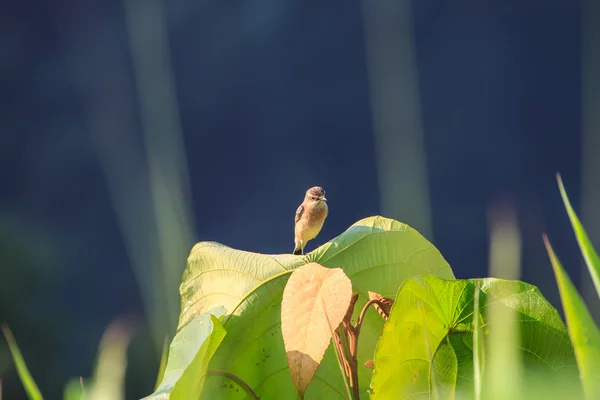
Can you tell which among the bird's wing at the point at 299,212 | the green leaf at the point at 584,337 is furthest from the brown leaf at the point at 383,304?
the bird's wing at the point at 299,212

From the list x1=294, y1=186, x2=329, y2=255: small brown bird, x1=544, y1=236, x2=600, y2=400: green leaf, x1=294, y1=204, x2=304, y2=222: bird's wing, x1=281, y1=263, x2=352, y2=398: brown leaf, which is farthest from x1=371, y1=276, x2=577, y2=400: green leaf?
x1=294, y1=204, x2=304, y2=222: bird's wing

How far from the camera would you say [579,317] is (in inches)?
7.8

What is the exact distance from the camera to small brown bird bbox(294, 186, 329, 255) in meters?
2.00

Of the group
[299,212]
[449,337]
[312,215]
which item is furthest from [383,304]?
[299,212]

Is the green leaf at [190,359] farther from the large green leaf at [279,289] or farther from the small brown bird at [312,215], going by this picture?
the small brown bird at [312,215]

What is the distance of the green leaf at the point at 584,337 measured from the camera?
0.64 feet

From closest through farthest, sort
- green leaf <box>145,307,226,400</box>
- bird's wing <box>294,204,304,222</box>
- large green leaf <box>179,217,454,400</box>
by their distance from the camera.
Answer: green leaf <box>145,307,226,400</box> < large green leaf <box>179,217,454,400</box> < bird's wing <box>294,204,304,222</box>

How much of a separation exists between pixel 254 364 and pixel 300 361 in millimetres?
86

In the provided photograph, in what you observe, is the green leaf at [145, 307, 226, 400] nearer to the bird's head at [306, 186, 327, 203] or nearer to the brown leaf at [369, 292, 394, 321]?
the brown leaf at [369, 292, 394, 321]

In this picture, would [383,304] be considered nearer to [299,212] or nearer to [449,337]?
[449,337]

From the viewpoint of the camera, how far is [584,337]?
198 mm

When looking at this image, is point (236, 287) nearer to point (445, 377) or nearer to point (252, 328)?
point (252, 328)

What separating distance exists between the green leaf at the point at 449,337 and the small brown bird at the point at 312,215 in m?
1.54

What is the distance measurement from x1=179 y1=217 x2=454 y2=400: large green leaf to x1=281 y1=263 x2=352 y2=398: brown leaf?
0.17 ft
